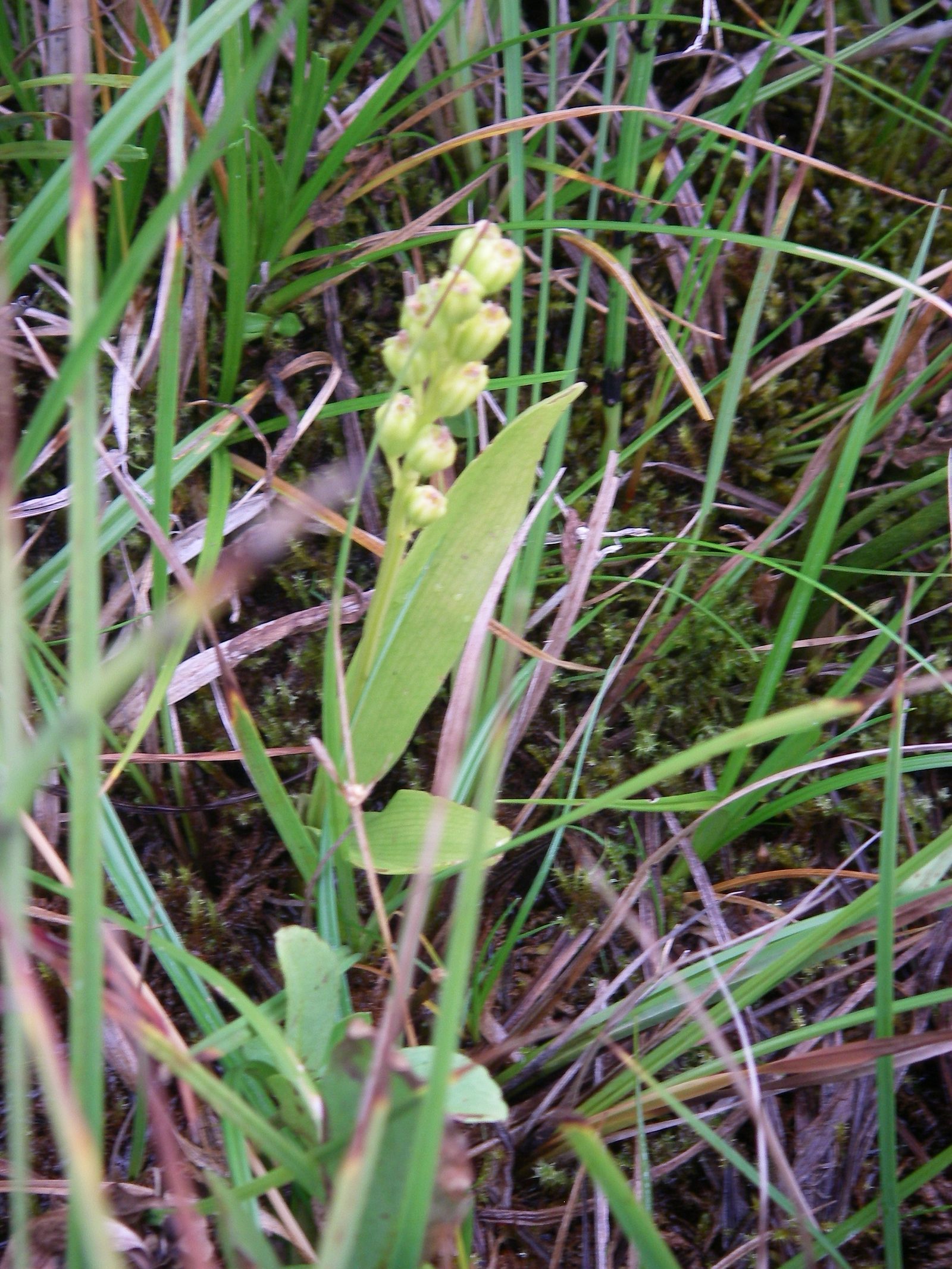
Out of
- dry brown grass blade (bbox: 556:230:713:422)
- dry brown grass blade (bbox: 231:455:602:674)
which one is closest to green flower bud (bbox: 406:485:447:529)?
dry brown grass blade (bbox: 231:455:602:674)

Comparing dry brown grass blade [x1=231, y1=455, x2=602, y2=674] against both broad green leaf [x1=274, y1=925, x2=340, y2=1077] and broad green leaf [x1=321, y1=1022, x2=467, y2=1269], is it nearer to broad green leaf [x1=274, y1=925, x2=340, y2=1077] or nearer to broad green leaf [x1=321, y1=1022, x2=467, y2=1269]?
broad green leaf [x1=274, y1=925, x2=340, y2=1077]

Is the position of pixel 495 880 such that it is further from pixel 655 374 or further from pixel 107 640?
pixel 655 374

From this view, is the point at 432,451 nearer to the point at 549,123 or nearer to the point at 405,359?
the point at 405,359

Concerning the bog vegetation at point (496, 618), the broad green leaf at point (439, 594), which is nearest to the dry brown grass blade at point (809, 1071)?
the bog vegetation at point (496, 618)

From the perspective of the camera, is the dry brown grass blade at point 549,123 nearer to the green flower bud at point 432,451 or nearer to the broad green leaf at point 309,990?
the green flower bud at point 432,451

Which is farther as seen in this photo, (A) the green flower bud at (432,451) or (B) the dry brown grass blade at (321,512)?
(B) the dry brown grass blade at (321,512)
